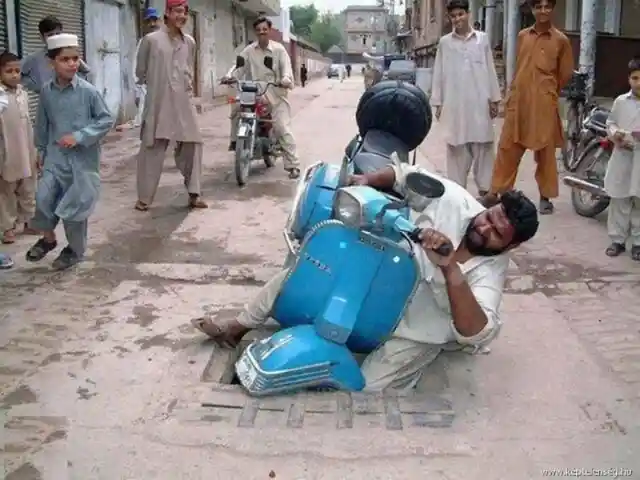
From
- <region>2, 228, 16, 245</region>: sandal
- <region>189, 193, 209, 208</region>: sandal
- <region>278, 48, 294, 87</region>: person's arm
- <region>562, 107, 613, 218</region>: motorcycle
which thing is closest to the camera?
<region>2, 228, 16, 245</region>: sandal

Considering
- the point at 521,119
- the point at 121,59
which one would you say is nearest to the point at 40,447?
the point at 521,119

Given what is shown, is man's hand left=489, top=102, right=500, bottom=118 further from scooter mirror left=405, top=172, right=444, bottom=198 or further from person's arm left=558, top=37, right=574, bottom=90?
scooter mirror left=405, top=172, right=444, bottom=198

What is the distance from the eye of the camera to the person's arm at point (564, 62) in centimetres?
633

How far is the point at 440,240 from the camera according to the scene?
2566 millimetres

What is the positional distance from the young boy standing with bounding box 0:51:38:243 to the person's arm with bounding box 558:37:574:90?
3.97 m

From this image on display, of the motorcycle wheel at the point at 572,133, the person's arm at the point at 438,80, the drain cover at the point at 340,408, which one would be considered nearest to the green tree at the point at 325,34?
the motorcycle wheel at the point at 572,133

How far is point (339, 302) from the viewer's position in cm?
313

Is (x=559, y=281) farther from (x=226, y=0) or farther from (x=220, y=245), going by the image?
(x=226, y=0)

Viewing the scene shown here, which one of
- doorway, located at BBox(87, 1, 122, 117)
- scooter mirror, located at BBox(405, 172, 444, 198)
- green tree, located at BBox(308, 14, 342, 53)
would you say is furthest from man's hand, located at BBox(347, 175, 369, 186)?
green tree, located at BBox(308, 14, 342, 53)

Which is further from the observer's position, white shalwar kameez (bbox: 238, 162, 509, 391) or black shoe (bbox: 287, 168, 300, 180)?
black shoe (bbox: 287, 168, 300, 180)

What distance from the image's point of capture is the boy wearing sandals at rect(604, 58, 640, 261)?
5.20 m

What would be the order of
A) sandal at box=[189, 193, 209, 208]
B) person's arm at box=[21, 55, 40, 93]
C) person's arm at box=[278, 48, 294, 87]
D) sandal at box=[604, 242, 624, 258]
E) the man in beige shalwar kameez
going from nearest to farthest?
sandal at box=[604, 242, 624, 258], person's arm at box=[21, 55, 40, 93], the man in beige shalwar kameez, sandal at box=[189, 193, 209, 208], person's arm at box=[278, 48, 294, 87]

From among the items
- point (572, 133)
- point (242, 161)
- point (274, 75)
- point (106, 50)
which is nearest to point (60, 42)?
point (242, 161)

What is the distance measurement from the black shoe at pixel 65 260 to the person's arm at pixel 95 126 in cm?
71
